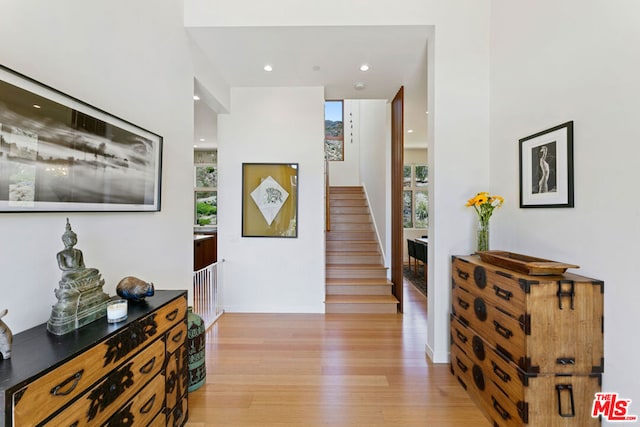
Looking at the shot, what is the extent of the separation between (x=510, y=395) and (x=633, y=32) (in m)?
2.17

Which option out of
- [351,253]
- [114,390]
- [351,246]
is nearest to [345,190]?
[351,246]

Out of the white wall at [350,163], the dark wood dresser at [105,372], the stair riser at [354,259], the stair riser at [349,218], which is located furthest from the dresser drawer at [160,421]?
the white wall at [350,163]

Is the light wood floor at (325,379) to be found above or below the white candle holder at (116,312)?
below

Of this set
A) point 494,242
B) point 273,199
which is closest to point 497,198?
point 494,242

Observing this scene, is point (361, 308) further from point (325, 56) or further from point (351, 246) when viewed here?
point (325, 56)

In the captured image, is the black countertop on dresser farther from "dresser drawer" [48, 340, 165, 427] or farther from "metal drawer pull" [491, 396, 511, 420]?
"metal drawer pull" [491, 396, 511, 420]

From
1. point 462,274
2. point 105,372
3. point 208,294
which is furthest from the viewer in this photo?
point 208,294

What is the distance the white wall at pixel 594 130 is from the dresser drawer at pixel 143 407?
2587mm

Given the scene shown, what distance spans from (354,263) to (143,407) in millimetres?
3722

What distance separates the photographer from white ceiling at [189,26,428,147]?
2750mm

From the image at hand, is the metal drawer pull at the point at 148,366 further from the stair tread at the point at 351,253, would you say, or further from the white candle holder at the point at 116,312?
the stair tread at the point at 351,253

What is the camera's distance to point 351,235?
216 inches

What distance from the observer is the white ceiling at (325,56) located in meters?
2.75

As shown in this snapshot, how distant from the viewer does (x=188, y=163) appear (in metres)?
2.75
